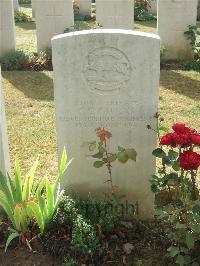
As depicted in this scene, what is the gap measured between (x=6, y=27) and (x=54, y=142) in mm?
4871

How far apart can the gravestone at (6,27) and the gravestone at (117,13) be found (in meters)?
2.27

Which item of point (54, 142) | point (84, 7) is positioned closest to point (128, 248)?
point (54, 142)

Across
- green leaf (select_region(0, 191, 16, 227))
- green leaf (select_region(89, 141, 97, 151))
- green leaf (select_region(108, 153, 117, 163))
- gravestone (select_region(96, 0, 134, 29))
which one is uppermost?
gravestone (select_region(96, 0, 134, 29))

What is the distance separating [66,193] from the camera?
4.04 meters

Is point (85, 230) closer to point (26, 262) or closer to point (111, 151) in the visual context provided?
point (26, 262)

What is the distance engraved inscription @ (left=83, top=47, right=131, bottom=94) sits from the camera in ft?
11.6

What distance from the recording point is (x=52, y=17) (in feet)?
31.8

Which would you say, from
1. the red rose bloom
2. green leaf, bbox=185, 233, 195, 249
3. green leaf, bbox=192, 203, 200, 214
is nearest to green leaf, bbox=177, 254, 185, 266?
green leaf, bbox=185, 233, 195, 249

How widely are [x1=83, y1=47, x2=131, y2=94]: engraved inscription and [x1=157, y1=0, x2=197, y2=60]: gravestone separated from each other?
643 cm

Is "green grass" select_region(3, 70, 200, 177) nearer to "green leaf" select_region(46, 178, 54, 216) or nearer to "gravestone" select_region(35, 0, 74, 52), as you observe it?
"gravestone" select_region(35, 0, 74, 52)

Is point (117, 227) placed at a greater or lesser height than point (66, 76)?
lesser

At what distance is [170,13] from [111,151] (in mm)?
6536

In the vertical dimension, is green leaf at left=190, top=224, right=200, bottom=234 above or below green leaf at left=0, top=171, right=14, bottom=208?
below

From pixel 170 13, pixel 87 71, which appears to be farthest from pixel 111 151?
pixel 170 13
